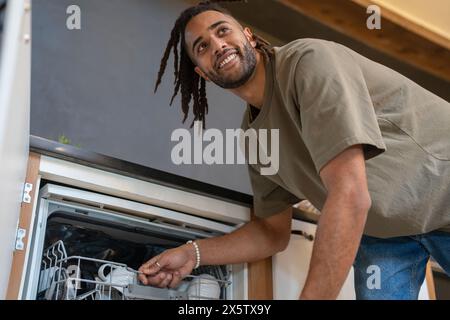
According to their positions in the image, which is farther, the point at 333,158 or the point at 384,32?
the point at 384,32

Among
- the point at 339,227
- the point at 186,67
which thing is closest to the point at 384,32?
the point at 186,67

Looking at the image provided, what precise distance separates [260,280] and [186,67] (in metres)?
→ 0.58

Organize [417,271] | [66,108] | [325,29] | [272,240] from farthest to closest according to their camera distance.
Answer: [325,29], [66,108], [272,240], [417,271]

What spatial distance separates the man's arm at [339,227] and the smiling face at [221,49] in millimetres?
390

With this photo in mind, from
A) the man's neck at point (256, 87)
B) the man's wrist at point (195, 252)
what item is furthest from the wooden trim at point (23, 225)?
the man's neck at point (256, 87)

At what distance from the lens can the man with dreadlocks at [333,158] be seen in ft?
2.97

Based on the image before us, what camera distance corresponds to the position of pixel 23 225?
1.10m

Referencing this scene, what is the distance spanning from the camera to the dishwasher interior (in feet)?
3.77

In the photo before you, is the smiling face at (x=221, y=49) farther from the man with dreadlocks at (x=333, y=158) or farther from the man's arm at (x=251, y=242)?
the man's arm at (x=251, y=242)

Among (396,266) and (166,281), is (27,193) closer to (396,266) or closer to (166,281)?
(166,281)

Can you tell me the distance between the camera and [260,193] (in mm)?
1380
